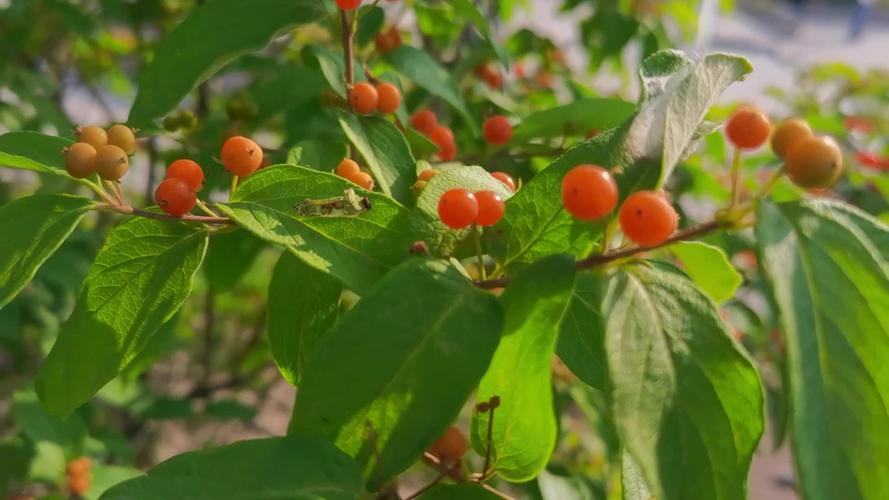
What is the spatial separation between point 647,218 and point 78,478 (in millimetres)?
1139

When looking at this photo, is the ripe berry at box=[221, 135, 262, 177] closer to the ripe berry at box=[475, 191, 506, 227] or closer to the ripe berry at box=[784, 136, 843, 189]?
the ripe berry at box=[475, 191, 506, 227]

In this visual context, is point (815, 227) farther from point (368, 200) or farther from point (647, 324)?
point (368, 200)

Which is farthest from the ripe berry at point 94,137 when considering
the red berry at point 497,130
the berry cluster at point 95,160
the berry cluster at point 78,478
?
the berry cluster at point 78,478

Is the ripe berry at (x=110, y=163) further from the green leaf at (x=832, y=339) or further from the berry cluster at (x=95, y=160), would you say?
the green leaf at (x=832, y=339)

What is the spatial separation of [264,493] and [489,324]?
0.18 meters

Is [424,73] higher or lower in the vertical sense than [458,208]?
higher

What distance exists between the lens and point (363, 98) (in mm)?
839

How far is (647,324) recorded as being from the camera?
51 cm

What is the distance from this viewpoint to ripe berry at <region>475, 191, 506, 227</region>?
574 mm

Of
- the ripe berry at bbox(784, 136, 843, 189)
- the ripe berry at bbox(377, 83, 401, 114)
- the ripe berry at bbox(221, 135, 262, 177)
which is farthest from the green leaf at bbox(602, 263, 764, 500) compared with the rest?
the ripe berry at bbox(377, 83, 401, 114)

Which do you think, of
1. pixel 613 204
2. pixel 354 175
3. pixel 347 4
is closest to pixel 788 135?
pixel 613 204

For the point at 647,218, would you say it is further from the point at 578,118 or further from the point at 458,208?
the point at 578,118

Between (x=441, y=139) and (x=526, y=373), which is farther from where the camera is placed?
(x=441, y=139)

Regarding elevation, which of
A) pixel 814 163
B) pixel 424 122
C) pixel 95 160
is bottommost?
pixel 95 160
